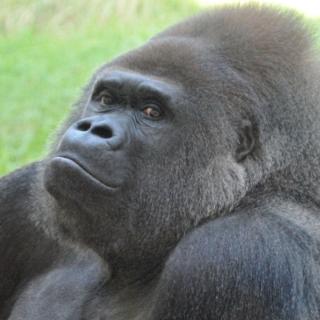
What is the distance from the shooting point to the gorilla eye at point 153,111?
3.80 meters

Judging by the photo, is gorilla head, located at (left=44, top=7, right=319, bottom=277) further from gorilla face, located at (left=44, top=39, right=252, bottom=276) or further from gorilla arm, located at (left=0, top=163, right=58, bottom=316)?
gorilla arm, located at (left=0, top=163, right=58, bottom=316)

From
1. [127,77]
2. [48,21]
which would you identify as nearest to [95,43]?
[48,21]

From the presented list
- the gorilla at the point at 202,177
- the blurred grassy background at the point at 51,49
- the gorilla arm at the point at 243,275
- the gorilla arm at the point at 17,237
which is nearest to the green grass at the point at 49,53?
the blurred grassy background at the point at 51,49

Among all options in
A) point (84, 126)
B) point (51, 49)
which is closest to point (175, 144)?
point (84, 126)

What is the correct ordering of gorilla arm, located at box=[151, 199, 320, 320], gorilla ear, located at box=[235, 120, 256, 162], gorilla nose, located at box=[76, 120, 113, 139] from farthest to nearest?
gorilla ear, located at box=[235, 120, 256, 162] → gorilla nose, located at box=[76, 120, 113, 139] → gorilla arm, located at box=[151, 199, 320, 320]

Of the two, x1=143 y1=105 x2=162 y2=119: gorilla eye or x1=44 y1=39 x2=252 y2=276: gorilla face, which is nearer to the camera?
x1=44 y1=39 x2=252 y2=276: gorilla face

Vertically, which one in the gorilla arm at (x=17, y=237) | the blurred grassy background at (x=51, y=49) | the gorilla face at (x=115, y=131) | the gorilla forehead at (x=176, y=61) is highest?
the gorilla forehead at (x=176, y=61)

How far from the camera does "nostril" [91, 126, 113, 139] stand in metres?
3.65

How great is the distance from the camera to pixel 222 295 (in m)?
3.53

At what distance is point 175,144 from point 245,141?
0.89ft

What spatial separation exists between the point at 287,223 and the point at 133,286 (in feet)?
2.21

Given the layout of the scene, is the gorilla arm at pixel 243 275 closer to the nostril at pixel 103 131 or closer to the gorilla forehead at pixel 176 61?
the nostril at pixel 103 131

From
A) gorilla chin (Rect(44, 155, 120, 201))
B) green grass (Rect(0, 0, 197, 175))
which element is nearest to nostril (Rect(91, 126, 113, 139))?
gorilla chin (Rect(44, 155, 120, 201))

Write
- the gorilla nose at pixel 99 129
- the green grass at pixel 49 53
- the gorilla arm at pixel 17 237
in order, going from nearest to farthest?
the gorilla nose at pixel 99 129 → the gorilla arm at pixel 17 237 → the green grass at pixel 49 53
